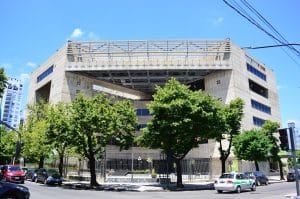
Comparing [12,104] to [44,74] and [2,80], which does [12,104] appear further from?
[2,80]

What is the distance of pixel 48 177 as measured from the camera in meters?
35.5

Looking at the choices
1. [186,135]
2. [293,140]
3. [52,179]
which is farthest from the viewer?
[52,179]

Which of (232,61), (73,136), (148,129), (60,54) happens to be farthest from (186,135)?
(60,54)

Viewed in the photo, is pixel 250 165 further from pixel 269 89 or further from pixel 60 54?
pixel 60 54

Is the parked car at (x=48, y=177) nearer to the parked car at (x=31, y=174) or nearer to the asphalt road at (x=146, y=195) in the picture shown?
the parked car at (x=31, y=174)

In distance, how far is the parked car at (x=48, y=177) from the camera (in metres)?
34.8

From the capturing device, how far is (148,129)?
31531 millimetres

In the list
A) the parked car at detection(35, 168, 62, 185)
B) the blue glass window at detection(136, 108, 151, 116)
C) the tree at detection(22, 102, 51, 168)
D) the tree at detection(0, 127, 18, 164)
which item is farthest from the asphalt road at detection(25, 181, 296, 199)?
the blue glass window at detection(136, 108, 151, 116)

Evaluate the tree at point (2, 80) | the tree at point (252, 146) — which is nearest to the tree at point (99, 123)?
the tree at point (2, 80)

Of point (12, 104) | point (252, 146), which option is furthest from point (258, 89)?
point (12, 104)

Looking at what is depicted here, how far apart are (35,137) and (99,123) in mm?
22891

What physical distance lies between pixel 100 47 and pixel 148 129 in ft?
102

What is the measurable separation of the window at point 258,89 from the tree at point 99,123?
39.5 meters

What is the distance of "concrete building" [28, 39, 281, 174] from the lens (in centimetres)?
5844
